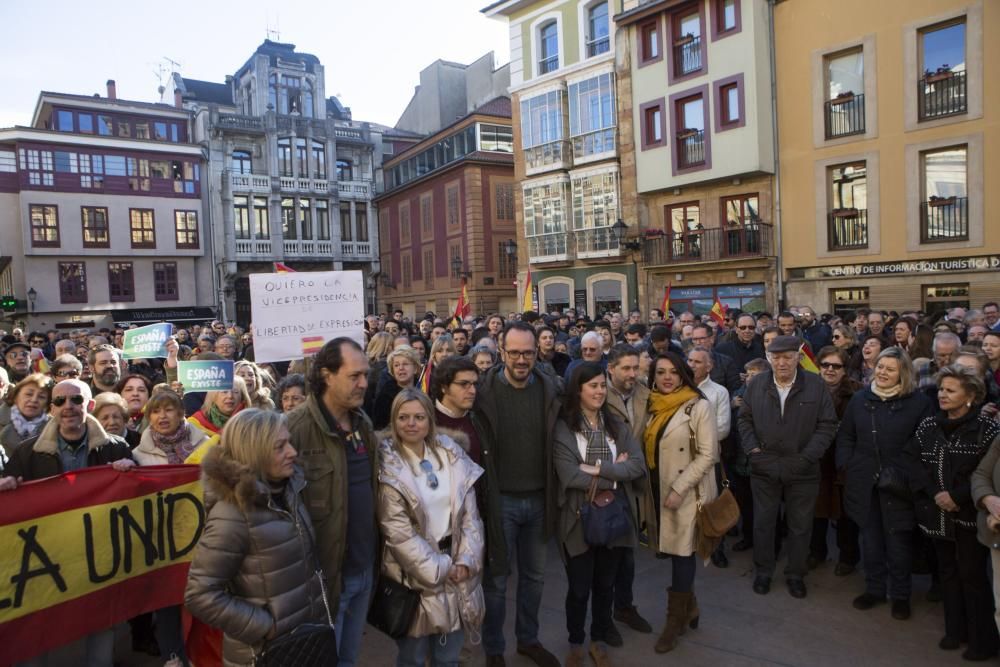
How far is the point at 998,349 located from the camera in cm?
607

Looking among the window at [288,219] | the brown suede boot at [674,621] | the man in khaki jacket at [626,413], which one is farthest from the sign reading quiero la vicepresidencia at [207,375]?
the window at [288,219]

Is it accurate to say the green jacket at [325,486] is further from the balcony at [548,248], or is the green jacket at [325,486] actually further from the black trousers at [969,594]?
the balcony at [548,248]

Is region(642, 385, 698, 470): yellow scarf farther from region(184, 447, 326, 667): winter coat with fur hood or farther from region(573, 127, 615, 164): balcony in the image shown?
region(573, 127, 615, 164): balcony

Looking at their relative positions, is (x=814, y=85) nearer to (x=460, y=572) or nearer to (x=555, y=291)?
(x=555, y=291)

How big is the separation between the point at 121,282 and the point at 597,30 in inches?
1076

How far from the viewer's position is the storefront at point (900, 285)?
656 inches

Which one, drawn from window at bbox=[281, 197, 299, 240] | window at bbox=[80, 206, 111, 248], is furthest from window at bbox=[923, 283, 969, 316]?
window at bbox=[80, 206, 111, 248]

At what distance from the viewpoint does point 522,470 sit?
432 centimetres

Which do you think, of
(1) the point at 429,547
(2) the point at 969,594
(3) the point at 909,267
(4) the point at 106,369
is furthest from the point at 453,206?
(1) the point at 429,547

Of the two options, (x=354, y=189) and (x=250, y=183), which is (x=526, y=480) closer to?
(x=250, y=183)

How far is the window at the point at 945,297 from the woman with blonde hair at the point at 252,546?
18.2 m

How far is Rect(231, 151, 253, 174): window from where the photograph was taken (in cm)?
3709

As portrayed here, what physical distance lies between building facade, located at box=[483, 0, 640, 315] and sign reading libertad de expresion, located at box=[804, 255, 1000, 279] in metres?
6.56

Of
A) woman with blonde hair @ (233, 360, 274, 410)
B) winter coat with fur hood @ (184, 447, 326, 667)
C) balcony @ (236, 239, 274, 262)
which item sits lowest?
winter coat with fur hood @ (184, 447, 326, 667)
